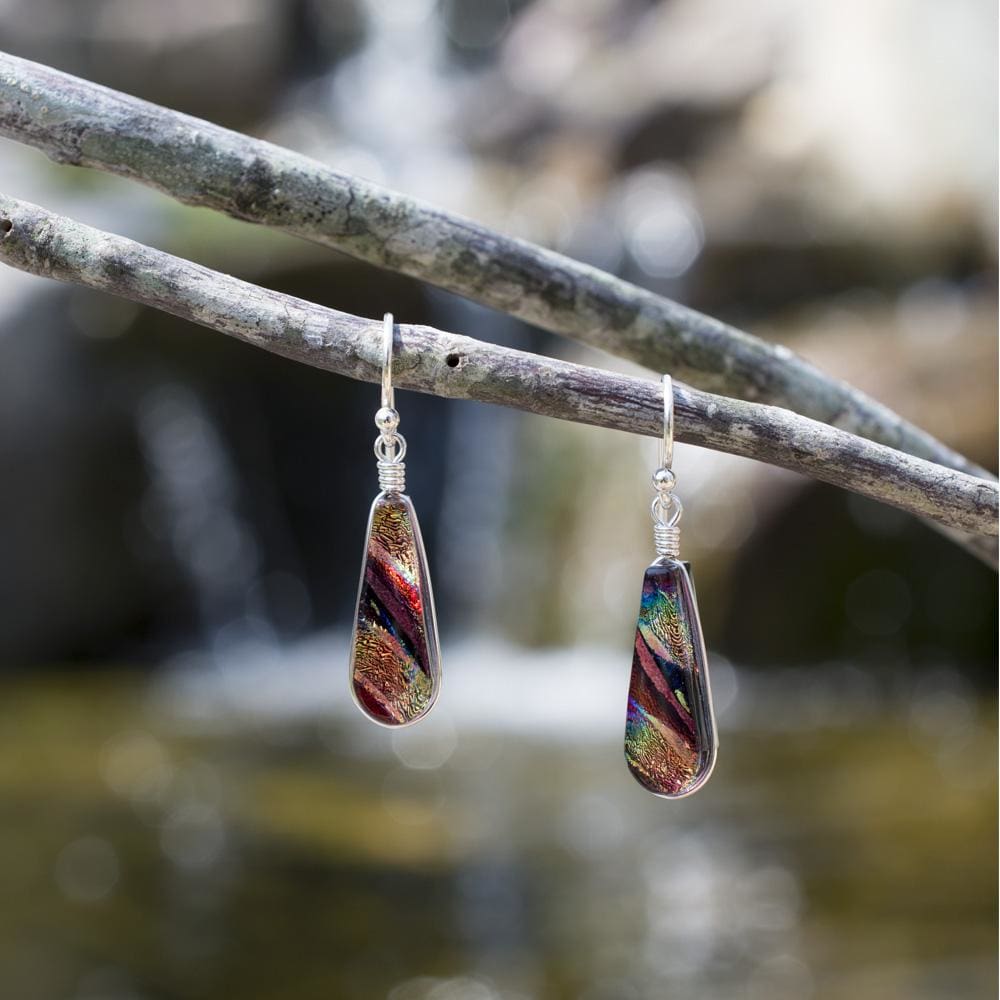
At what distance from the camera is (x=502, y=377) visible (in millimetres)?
1342

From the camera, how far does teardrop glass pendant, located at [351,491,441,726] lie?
1600 millimetres

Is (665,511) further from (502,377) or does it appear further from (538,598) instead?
(538,598)

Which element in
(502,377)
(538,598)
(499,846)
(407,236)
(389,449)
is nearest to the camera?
(502,377)

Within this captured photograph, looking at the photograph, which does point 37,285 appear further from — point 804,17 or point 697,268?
point 804,17

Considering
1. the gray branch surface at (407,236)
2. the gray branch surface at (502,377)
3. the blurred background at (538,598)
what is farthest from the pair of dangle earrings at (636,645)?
the blurred background at (538,598)

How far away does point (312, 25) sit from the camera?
12.8 m

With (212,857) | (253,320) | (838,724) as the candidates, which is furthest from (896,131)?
(253,320)

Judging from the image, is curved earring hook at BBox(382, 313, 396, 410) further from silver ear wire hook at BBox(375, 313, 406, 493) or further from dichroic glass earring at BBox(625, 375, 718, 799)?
dichroic glass earring at BBox(625, 375, 718, 799)

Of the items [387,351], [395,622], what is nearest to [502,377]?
[387,351]

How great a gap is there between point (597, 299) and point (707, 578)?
5.19 m

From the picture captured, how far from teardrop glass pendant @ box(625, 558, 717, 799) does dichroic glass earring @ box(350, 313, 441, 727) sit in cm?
28

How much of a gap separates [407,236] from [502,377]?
472 mm

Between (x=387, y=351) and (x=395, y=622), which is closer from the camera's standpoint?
(x=387, y=351)

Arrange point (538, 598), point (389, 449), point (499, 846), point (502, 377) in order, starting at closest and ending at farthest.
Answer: point (502, 377) → point (389, 449) → point (499, 846) → point (538, 598)
